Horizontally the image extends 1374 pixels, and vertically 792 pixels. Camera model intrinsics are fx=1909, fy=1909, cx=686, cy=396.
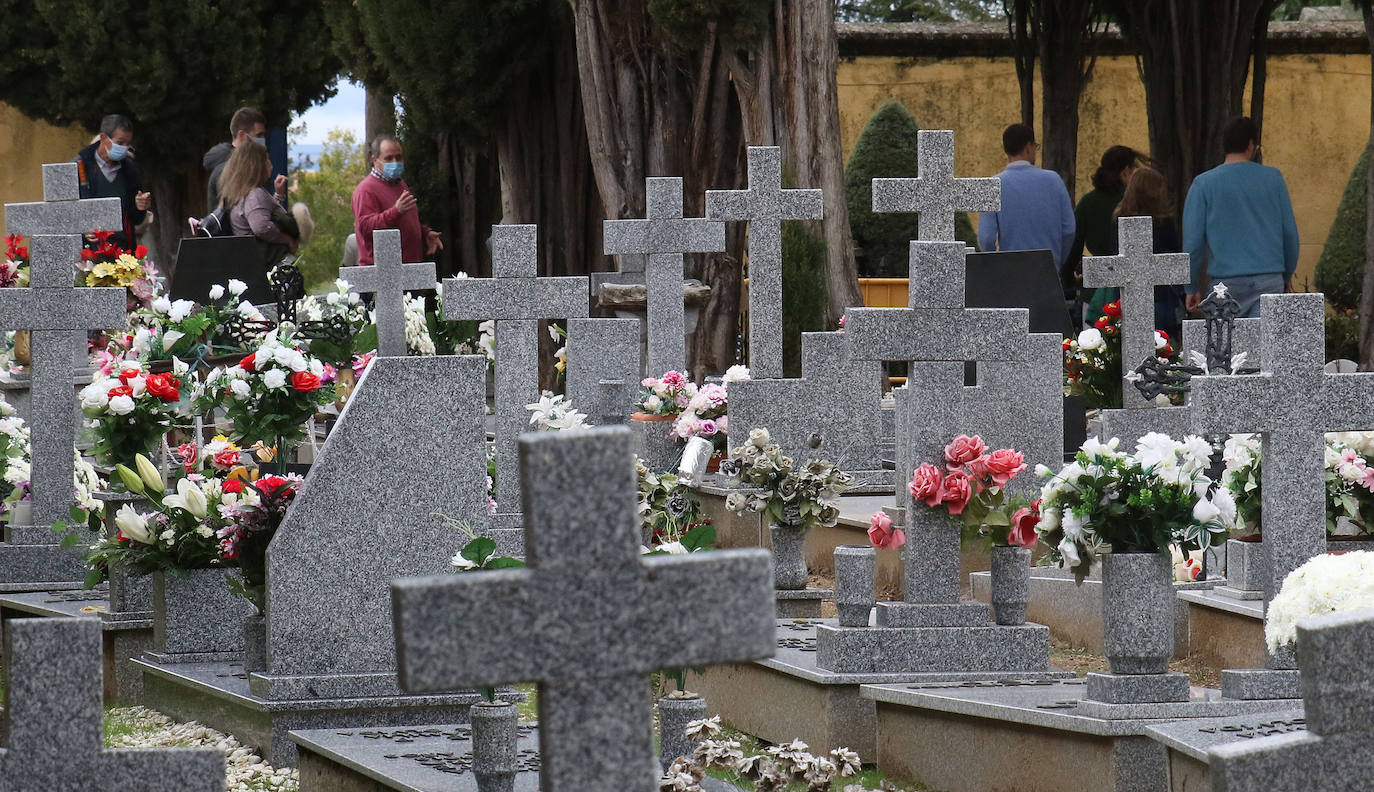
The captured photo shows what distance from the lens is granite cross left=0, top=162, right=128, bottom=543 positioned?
26.3 feet

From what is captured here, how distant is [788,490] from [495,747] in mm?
2596

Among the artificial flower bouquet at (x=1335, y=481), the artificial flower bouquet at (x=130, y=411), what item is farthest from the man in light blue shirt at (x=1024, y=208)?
the artificial flower bouquet at (x=130, y=411)

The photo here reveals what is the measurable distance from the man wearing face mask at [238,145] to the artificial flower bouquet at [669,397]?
366 cm

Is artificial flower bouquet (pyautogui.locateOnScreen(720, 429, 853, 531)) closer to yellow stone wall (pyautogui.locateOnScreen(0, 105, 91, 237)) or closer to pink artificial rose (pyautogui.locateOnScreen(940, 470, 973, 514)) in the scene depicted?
pink artificial rose (pyautogui.locateOnScreen(940, 470, 973, 514))

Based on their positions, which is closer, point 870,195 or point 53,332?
point 53,332

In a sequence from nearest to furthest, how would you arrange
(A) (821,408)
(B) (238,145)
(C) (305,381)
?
(C) (305,381) < (A) (821,408) < (B) (238,145)

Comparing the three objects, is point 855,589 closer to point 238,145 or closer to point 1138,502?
point 1138,502

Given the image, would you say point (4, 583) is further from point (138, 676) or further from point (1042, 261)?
point (1042, 261)

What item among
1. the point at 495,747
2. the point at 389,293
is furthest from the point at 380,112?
→ the point at 495,747

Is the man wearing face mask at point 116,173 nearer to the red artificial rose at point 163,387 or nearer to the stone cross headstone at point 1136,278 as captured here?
the red artificial rose at point 163,387

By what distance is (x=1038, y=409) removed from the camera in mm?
8086

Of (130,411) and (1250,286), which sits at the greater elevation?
(1250,286)

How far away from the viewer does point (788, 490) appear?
275 inches

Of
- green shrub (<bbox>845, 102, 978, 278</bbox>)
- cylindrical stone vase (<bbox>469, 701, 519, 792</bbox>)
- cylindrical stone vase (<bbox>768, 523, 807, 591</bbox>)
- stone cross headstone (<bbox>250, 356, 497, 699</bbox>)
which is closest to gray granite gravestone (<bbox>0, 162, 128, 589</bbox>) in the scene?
stone cross headstone (<bbox>250, 356, 497, 699</bbox>)
